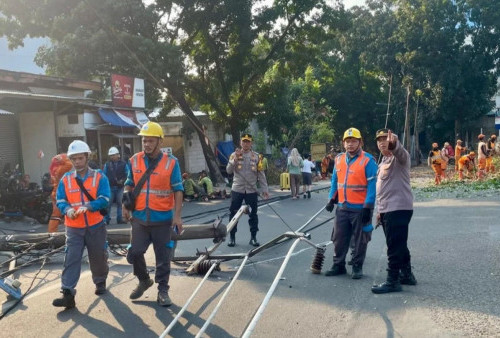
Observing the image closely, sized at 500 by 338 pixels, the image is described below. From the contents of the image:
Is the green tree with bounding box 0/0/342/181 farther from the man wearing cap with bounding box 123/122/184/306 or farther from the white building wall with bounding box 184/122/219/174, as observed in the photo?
the man wearing cap with bounding box 123/122/184/306

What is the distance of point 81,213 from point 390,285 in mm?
3680

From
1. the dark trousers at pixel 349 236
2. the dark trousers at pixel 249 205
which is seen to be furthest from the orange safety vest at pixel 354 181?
the dark trousers at pixel 249 205

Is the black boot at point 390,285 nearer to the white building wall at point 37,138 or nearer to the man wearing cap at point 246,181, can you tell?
the man wearing cap at point 246,181

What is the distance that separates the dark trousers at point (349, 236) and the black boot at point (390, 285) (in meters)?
0.65

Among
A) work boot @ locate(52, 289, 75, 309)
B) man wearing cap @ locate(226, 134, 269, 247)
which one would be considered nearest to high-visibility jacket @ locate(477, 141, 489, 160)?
man wearing cap @ locate(226, 134, 269, 247)

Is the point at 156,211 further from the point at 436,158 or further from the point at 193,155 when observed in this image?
the point at 193,155

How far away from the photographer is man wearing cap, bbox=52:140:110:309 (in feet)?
19.2

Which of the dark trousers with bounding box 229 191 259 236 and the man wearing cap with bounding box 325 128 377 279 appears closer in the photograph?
the man wearing cap with bounding box 325 128 377 279

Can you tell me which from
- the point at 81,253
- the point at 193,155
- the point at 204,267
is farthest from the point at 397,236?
the point at 193,155

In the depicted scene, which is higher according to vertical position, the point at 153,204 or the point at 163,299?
the point at 153,204

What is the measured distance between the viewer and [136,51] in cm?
1955

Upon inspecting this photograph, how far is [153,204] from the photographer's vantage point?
591 cm

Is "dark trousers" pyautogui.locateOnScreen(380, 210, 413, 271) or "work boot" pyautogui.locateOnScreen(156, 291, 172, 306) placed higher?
"dark trousers" pyautogui.locateOnScreen(380, 210, 413, 271)

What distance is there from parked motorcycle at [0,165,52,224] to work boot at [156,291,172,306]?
842 cm
